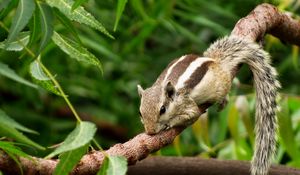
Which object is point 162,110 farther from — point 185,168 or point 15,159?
point 15,159

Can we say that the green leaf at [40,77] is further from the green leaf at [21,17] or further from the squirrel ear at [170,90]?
the squirrel ear at [170,90]

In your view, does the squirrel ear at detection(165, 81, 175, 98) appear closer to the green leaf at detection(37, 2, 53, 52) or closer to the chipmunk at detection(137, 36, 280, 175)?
the chipmunk at detection(137, 36, 280, 175)

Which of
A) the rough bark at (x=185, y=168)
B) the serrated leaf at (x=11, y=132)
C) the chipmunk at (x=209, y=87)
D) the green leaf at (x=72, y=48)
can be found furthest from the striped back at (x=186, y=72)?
the serrated leaf at (x=11, y=132)

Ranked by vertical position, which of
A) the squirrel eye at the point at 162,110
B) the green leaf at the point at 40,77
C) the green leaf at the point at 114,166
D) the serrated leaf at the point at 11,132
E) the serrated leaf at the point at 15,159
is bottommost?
the squirrel eye at the point at 162,110

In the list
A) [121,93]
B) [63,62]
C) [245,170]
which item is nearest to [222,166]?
[245,170]

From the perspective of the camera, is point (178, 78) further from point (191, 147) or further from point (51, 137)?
point (51, 137)

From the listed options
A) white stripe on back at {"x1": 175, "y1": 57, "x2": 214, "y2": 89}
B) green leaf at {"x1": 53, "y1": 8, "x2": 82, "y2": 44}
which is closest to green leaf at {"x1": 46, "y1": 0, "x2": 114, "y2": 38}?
green leaf at {"x1": 53, "y1": 8, "x2": 82, "y2": 44}
